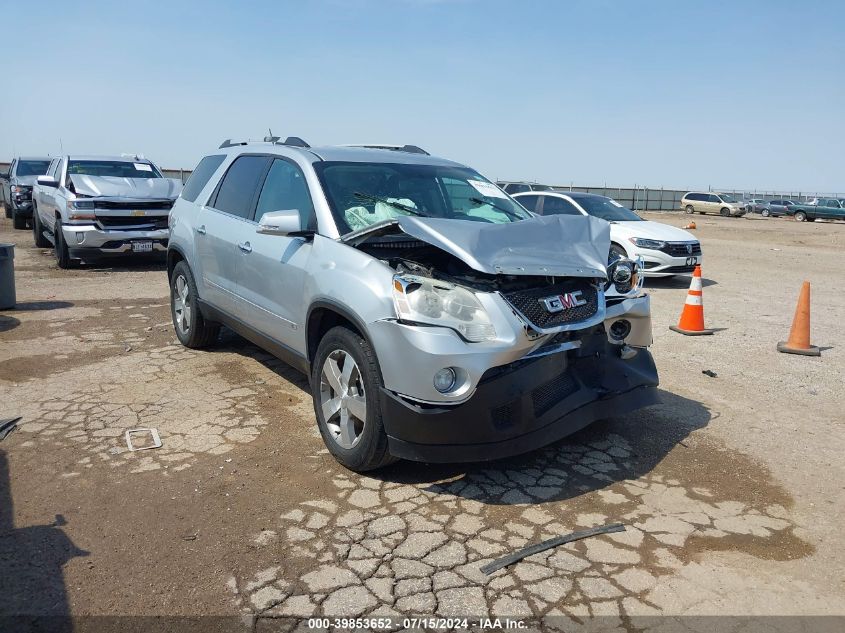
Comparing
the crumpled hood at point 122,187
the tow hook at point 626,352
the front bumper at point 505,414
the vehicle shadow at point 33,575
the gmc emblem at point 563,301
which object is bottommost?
the vehicle shadow at point 33,575

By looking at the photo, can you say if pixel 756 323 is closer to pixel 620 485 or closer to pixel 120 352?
pixel 620 485

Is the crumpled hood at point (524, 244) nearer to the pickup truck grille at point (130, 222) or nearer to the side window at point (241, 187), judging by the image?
the side window at point (241, 187)

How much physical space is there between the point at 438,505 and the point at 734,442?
2.27 m

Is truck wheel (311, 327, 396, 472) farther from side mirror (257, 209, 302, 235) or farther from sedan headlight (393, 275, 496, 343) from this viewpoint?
side mirror (257, 209, 302, 235)

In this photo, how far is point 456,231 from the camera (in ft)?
12.6

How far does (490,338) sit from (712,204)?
4596 centimetres

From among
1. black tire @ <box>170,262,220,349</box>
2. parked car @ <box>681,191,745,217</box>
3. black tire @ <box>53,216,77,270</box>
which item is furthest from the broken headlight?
parked car @ <box>681,191,745,217</box>

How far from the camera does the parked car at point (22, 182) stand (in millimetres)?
19297

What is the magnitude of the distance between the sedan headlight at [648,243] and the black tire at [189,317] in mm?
8111

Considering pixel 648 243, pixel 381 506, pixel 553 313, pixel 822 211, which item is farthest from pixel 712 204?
pixel 381 506

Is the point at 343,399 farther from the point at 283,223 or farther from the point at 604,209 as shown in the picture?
the point at 604,209

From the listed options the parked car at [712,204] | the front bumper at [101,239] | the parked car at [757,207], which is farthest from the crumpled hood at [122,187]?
the parked car at [757,207]

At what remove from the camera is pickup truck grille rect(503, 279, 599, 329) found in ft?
12.3

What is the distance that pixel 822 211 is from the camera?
135 ft
